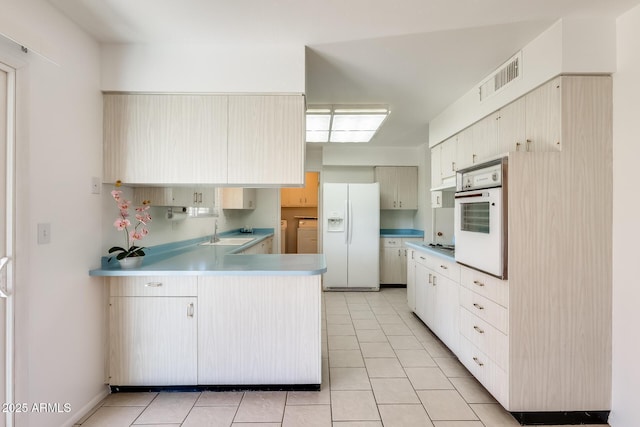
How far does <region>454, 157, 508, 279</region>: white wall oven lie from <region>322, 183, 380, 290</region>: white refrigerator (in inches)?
103

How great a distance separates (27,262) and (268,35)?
1.93 meters

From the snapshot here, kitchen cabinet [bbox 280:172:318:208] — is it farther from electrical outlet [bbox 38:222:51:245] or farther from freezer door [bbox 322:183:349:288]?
electrical outlet [bbox 38:222:51:245]

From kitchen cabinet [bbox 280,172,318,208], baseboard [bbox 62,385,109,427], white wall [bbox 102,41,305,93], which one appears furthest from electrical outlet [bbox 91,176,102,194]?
kitchen cabinet [bbox 280,172,318,208]

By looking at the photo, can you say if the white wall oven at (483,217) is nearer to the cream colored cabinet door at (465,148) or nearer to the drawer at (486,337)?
the drawer at (486,337)

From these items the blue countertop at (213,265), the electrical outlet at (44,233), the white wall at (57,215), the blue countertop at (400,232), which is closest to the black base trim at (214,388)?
the white wall at (57,215)

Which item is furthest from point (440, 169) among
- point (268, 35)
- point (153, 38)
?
point (153, 38)

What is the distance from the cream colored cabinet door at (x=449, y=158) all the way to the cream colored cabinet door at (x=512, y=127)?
30.4 inches

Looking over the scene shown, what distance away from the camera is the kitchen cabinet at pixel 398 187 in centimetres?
541

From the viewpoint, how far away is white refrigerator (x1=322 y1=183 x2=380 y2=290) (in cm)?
502

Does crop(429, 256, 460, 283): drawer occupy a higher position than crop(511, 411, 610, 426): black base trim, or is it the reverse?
crop(429, 256, 460, 283): drawer

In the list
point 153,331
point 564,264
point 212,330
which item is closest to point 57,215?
point 153,331

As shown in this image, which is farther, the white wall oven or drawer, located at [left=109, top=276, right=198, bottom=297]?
drawer, located at [left=109, top=276, right=198, bottom=297]

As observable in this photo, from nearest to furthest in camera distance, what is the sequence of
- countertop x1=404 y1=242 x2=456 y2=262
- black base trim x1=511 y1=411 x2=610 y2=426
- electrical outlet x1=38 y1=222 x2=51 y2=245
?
1. electrical outlet x1=38 y1=222 x2=51 y2=245
2. black base trim x1=511 y1=411 x2=610 y2=426
3. countertop x1=404 y1=242 x2=456 y2=262

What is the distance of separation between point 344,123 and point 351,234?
1.97m
